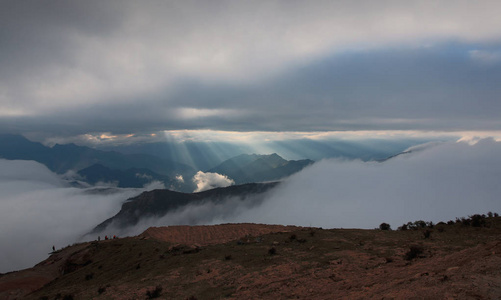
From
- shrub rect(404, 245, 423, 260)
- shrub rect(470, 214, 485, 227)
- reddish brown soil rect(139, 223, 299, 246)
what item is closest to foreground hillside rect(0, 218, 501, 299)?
shrub rect(404, 245, 423, 260)

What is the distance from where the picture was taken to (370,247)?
55.0ft

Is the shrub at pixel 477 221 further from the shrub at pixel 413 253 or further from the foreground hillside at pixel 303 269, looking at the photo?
the shrub at pixel 413 253

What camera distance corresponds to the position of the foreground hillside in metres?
7.92

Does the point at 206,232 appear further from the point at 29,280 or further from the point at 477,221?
the point at 477,221

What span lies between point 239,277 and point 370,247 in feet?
32.4

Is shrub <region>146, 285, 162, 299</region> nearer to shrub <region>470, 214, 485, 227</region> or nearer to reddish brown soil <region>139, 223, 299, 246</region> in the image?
reddish brown soil <region>139, 223, 299, 246</region>

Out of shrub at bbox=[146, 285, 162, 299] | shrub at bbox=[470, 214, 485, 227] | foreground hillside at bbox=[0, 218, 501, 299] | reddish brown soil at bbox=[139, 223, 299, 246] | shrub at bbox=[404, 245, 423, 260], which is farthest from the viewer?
reddish brown soil at bbox=[139, 223, 299, 246]

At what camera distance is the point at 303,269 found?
13758 mm

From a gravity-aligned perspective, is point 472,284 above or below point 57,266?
above

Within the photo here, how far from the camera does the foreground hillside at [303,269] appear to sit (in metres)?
7.92

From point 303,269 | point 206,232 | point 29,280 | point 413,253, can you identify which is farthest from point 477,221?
point 29,280

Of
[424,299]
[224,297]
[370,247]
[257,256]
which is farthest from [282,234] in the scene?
[424,299]

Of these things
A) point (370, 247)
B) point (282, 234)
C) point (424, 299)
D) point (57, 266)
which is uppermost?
point (424, 299)

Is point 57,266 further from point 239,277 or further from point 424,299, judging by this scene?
point 424,299
